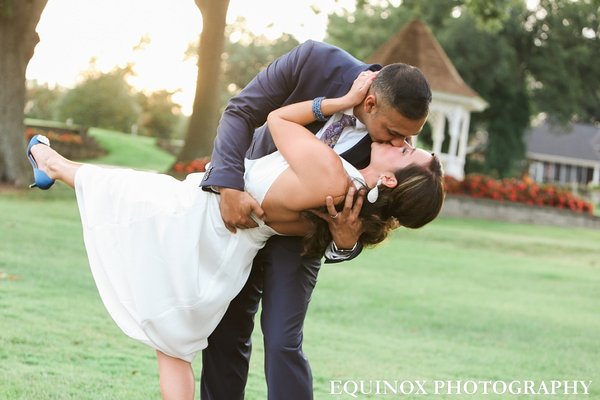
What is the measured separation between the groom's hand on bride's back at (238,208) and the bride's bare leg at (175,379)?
2.20 ft

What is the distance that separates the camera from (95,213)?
3975 millimetres

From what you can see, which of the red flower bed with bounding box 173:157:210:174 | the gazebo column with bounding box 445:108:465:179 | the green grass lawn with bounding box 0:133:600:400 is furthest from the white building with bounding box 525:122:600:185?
the green grass lawn with bounding box 0:133:600:400

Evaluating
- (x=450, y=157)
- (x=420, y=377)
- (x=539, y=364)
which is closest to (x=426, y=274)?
(x=539, y=364)

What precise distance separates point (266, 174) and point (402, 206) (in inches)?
24.5

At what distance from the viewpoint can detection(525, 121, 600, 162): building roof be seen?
7169 cm

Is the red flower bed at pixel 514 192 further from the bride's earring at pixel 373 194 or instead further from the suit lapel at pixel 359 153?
the bride's earring at pixel 373 194

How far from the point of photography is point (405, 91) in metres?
3.74

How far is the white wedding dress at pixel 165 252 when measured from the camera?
3.90 m

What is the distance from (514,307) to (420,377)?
181 inches

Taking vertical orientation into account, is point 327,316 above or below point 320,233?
below

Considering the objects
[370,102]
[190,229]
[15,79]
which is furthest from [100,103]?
[370,102]

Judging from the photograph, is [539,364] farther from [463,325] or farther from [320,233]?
[320,233]

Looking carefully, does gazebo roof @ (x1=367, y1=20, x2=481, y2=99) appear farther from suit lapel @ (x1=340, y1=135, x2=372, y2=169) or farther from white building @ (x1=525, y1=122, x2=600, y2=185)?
white building @ (x1=525, y1=122, x2=600, y2=185)

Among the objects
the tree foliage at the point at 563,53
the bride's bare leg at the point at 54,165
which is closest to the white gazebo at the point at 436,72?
the tree foliage at the point at 563,53
